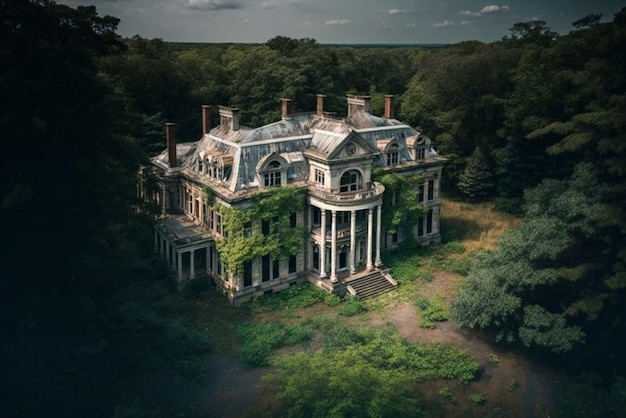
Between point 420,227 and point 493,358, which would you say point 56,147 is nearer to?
point 493,358

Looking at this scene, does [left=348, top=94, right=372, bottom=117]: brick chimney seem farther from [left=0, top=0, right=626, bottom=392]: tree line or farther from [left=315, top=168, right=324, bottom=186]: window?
[left=0, top=0, right=626, bottom=392]: tree line

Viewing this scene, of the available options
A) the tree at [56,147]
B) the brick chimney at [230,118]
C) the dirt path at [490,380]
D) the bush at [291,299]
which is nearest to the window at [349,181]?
the bush at [291,299]

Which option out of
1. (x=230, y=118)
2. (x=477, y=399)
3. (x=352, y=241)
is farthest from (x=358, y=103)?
(x=477, y=399)

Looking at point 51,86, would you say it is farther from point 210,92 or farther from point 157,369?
point 210,92

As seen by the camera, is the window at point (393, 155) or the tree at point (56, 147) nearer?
the tree at point (56, 147)

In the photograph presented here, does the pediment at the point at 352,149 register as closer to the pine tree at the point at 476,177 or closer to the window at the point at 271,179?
the window at the point at 271,179

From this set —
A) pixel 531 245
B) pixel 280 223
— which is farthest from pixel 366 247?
pixel 531 245

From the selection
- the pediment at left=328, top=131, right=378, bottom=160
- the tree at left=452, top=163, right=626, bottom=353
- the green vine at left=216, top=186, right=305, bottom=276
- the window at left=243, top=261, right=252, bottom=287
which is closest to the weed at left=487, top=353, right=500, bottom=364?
the tree at left=452, top=163, right=626, bottom=353
